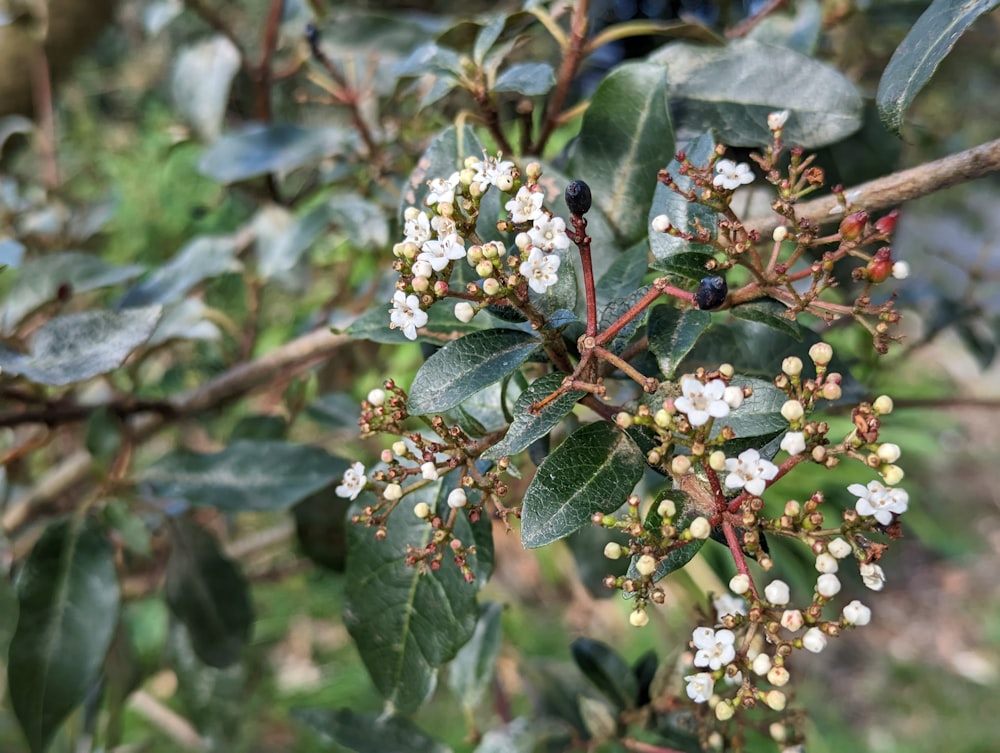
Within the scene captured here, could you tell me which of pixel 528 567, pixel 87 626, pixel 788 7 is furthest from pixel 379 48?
pixel 528 567

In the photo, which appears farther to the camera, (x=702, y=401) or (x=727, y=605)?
(x=727, y=605)

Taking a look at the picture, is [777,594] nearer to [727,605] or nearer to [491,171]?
[727,605]

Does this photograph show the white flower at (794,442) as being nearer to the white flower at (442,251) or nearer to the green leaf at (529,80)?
the white flower at (442,251)

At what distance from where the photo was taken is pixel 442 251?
45 centimetres

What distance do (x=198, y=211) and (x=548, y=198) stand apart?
0.80 m

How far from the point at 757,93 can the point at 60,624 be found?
790mm

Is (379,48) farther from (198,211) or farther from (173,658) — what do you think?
(173,658)

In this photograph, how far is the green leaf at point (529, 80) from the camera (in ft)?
1.96

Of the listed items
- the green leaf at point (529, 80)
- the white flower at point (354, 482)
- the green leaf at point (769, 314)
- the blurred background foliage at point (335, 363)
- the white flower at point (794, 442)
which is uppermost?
the green leaf at point (529, 80)

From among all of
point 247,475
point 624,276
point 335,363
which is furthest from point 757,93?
point 335,363

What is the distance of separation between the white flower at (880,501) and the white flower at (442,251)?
24 cm

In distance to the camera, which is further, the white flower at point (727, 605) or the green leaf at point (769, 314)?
the white flower at point (727, 605)

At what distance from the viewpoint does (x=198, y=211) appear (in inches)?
47.5

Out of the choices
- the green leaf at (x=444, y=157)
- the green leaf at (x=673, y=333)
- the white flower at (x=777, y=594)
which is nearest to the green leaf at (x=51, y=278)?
the green leaf at (x=444, y=157)
